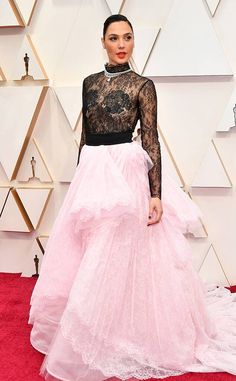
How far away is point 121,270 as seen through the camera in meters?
1.78

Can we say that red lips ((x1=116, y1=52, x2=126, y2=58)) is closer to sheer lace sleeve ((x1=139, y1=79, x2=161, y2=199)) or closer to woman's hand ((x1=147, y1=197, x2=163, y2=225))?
sheer lace sleeve ((x1=139, y1=79, x2=161, y2=199))

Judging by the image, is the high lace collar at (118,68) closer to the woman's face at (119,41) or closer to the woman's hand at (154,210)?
the woman's face at (119,41)

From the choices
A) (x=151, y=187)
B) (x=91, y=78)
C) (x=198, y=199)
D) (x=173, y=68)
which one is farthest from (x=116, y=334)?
(x=173, y=68)

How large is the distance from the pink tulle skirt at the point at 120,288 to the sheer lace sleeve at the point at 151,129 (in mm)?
30

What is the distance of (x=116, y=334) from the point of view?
1.78 metres

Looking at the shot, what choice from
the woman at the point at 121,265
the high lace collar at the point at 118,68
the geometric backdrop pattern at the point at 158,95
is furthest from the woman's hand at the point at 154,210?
the geometric backdrop pattern at the point at 158,95

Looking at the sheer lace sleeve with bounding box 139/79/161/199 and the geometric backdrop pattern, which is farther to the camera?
the geometric backdrop pattern

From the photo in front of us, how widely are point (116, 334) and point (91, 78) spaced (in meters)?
1.03

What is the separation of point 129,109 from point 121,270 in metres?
0.63

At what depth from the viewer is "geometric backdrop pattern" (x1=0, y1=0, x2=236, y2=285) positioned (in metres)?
2.65

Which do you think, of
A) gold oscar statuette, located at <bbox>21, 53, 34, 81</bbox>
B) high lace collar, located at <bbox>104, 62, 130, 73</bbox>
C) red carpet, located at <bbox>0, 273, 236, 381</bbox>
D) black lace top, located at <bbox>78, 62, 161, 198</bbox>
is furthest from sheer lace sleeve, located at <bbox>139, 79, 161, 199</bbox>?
gold oscar statuette, located at <bbox>21, 53, 34, 81</bbox>

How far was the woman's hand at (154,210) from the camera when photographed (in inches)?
74.3

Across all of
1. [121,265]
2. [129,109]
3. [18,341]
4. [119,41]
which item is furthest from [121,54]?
[18,341]

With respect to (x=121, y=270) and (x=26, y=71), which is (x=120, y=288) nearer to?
(x=121, y=270)
